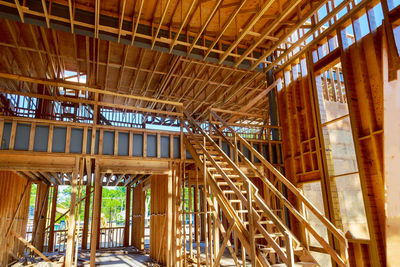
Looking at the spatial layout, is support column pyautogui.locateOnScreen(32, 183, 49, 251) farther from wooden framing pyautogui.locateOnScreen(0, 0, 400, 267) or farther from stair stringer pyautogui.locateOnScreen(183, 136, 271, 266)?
stair stringer pyautogui.locateOnScreen(183, 136, 271, 266)

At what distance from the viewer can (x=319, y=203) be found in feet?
40.6

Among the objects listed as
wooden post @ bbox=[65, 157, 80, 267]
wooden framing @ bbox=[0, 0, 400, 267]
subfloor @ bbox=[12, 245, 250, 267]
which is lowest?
subfloor @ bbox=[12, 245, 250, 267]

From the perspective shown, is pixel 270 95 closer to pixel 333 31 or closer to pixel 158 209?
pixel 333 31

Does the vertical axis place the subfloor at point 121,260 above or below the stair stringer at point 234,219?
below

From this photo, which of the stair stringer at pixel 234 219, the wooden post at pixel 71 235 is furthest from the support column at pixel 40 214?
the stair stringer at pixel 234 219

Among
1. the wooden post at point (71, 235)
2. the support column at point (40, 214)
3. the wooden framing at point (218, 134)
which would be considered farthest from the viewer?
the support column at point (40, 214)

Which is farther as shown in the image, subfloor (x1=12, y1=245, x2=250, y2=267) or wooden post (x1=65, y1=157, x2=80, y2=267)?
subfloor (x1=12, y1=245, x2=250, y2=267)

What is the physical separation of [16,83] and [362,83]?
18.5 meters

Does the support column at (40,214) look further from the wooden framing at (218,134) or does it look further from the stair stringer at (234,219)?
the stair stringer at (234,219)

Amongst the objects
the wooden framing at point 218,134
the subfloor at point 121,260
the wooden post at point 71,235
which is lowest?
the subfloor at point 121,260

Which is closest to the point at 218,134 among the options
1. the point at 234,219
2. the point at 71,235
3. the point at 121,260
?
the point at 234,219

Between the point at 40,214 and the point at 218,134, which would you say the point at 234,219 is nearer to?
the point at 218,134

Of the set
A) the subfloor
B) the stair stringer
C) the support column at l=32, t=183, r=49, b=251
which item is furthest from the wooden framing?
the subfloor

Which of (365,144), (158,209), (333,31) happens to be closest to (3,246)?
(158,209)
